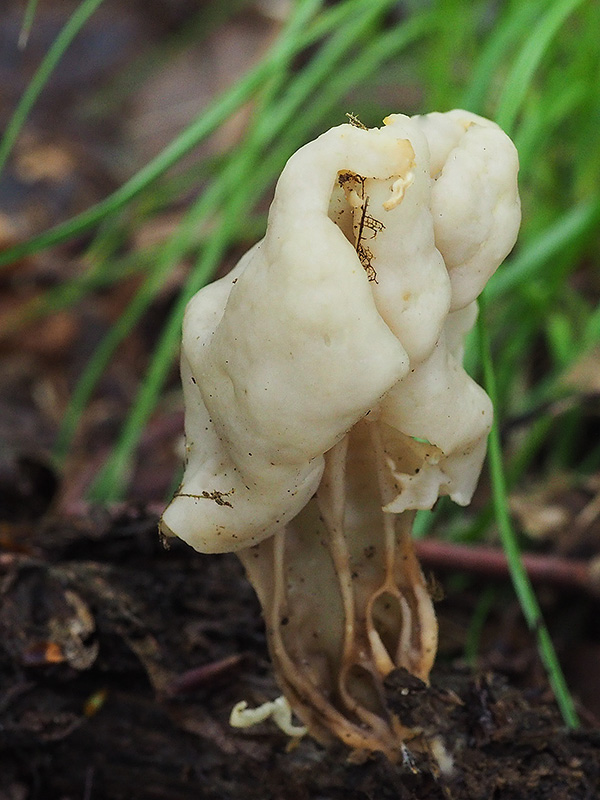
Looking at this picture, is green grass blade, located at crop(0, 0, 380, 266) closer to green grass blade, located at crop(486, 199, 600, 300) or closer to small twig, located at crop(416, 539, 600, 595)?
green grass blade, located at crop(486, 199, 600, 300)

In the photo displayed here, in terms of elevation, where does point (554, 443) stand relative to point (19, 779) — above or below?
above

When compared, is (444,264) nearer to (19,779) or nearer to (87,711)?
(87,711)

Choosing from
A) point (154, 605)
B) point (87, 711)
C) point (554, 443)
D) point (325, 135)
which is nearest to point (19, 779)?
point (87, 711)

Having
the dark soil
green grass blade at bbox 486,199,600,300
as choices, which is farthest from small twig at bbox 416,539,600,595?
green grass blade at bbox 486,199,600,300

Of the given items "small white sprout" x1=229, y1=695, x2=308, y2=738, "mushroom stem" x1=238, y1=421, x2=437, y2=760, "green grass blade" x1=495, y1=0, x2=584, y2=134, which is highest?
"green grass blade" x1=495, y1=0, x2=584, y2=134

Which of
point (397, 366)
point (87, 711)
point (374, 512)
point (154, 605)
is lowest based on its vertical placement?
point (87, 711)

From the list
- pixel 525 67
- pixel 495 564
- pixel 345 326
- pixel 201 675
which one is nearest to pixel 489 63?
pixel 525 67

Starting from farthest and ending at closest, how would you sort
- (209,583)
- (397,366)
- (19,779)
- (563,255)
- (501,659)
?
(563,255) < (501,659) < (209,583) < (19,779) < (397,366)
